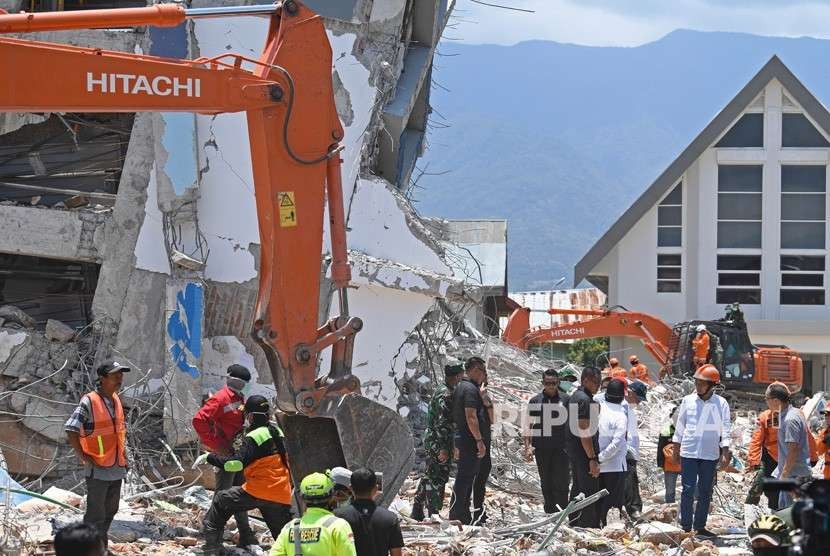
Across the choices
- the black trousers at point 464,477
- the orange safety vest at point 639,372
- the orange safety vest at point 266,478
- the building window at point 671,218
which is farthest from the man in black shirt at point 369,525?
the building window at point 671,218

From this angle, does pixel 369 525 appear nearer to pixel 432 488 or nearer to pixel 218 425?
pixel 218 425

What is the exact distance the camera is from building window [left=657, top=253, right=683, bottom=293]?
3847 cm

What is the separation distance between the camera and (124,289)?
1502 cm

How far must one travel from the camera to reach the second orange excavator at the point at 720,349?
2816 cm

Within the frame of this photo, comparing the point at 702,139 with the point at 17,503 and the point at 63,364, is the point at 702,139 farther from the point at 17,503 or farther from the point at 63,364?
the point at 17,503

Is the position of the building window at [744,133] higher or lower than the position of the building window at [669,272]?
higher

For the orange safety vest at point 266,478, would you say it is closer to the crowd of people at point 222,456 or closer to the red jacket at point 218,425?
the crowd of people at point 222,456

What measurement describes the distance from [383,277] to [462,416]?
163 inches

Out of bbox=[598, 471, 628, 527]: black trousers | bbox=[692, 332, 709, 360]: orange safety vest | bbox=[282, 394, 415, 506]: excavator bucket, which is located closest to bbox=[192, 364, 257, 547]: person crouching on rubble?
A: bbox=[282, 394, 415, 506]: excavator bucket

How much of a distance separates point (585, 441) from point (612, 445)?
28 cm

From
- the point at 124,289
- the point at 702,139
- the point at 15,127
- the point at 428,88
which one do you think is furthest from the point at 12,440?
the point at 702,139

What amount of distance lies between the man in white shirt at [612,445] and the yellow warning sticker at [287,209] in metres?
3.88

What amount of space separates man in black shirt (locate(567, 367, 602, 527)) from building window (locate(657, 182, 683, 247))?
89.2ft

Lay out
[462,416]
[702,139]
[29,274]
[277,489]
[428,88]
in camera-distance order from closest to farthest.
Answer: [277,489] → [462,416] → [29,274] → [428,88] → [702,139]
